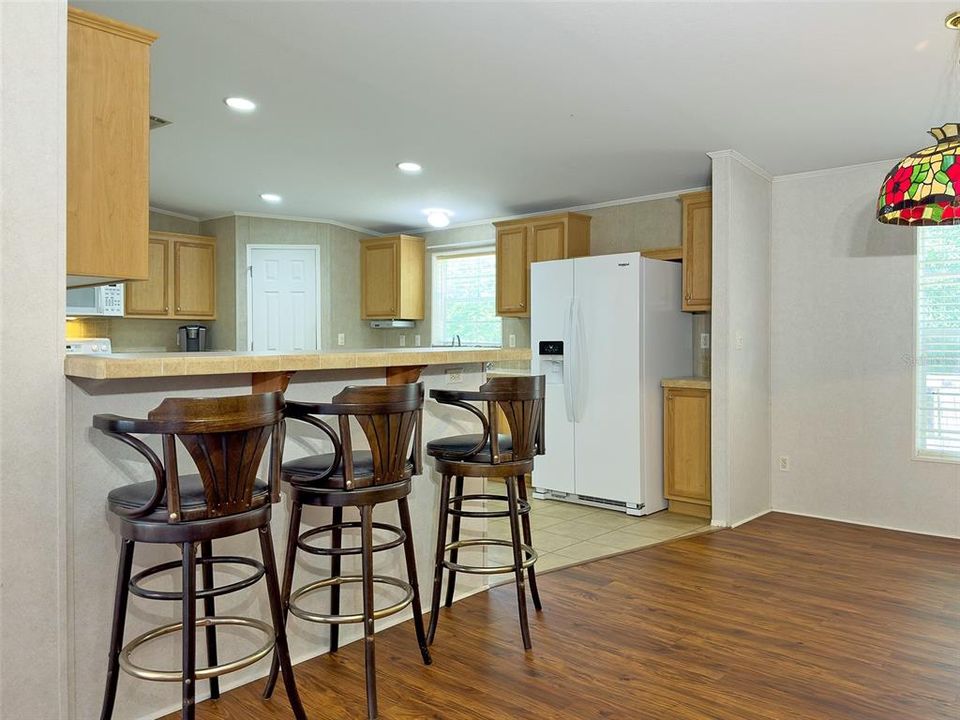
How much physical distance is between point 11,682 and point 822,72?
143 inches

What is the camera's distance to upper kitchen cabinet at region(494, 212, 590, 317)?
557 centimetres

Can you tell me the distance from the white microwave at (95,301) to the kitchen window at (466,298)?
2816 mm

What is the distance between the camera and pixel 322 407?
84.3 inches

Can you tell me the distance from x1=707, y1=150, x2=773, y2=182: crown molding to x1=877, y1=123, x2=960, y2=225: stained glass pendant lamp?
191 centimetres

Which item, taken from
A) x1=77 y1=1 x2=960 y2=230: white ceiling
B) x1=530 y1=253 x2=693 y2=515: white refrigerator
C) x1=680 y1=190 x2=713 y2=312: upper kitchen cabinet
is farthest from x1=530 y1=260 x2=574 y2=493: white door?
x1=680 y1=190 x2=713 y2=312: upper kitchen cabinet

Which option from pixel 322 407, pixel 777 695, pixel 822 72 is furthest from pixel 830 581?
pixel 322 407

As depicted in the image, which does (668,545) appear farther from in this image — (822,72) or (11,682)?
(11,682)

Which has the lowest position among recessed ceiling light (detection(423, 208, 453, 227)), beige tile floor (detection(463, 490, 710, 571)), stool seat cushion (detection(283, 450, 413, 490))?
beige tile floor (detection(463, 490, 710, 571))

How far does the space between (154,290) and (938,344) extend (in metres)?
6.13

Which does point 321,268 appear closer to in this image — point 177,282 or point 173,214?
point 177,282

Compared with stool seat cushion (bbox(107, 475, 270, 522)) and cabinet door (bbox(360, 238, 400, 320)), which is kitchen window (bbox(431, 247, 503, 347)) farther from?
stool seat cushion (bbox(107, 475, 270, 522))

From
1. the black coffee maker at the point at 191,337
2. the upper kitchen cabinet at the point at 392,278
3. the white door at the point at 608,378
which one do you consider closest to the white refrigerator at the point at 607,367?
the white door at the point at 608,378

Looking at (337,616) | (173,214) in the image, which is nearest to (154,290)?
(173,214)

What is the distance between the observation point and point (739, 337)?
14.7ft
